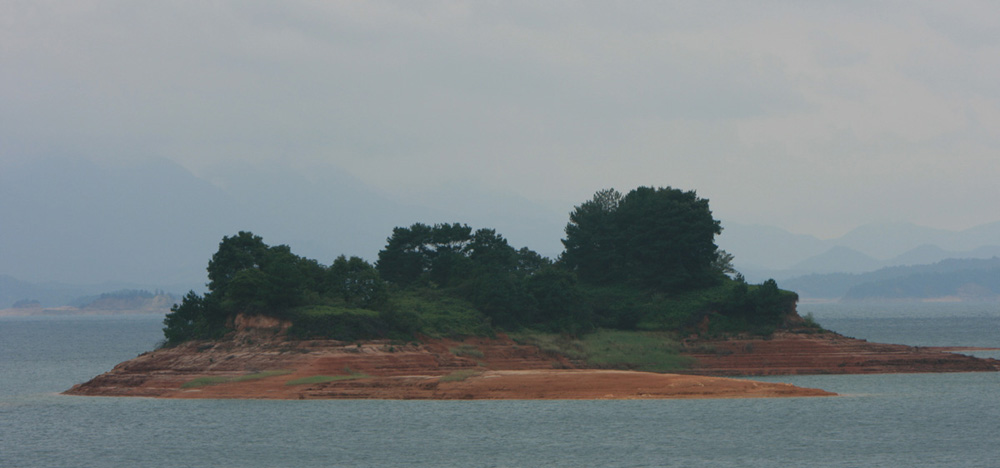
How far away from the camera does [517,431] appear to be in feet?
175

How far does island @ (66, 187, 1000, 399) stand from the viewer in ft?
226

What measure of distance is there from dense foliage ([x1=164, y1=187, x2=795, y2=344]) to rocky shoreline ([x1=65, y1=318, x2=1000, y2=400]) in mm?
2391

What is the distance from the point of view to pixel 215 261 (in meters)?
84.2

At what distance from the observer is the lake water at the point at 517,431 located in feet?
149

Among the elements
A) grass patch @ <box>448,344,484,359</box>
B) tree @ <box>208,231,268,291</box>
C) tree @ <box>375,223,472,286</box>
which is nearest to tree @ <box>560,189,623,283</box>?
tree @ <box>375,223,472,286</box>

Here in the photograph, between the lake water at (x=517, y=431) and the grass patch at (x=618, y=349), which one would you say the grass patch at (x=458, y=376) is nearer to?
the lake water at (x=517, y=431)

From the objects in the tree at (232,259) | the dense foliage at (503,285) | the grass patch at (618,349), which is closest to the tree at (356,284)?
the dense foliage at (503,285)

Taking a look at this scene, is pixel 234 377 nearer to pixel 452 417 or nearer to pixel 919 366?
pixel 452 417

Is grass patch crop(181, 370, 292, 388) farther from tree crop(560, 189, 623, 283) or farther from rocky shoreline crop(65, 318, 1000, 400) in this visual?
tree crop(560, 189, 623, 283)

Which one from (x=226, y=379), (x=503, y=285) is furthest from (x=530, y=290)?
(x=226, y=379)

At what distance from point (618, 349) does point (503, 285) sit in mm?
11164

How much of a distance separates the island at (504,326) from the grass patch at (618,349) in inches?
7.8

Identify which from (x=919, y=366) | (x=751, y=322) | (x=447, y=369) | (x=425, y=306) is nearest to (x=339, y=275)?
(x=425, y=306)

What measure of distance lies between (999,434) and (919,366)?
33.7 m
